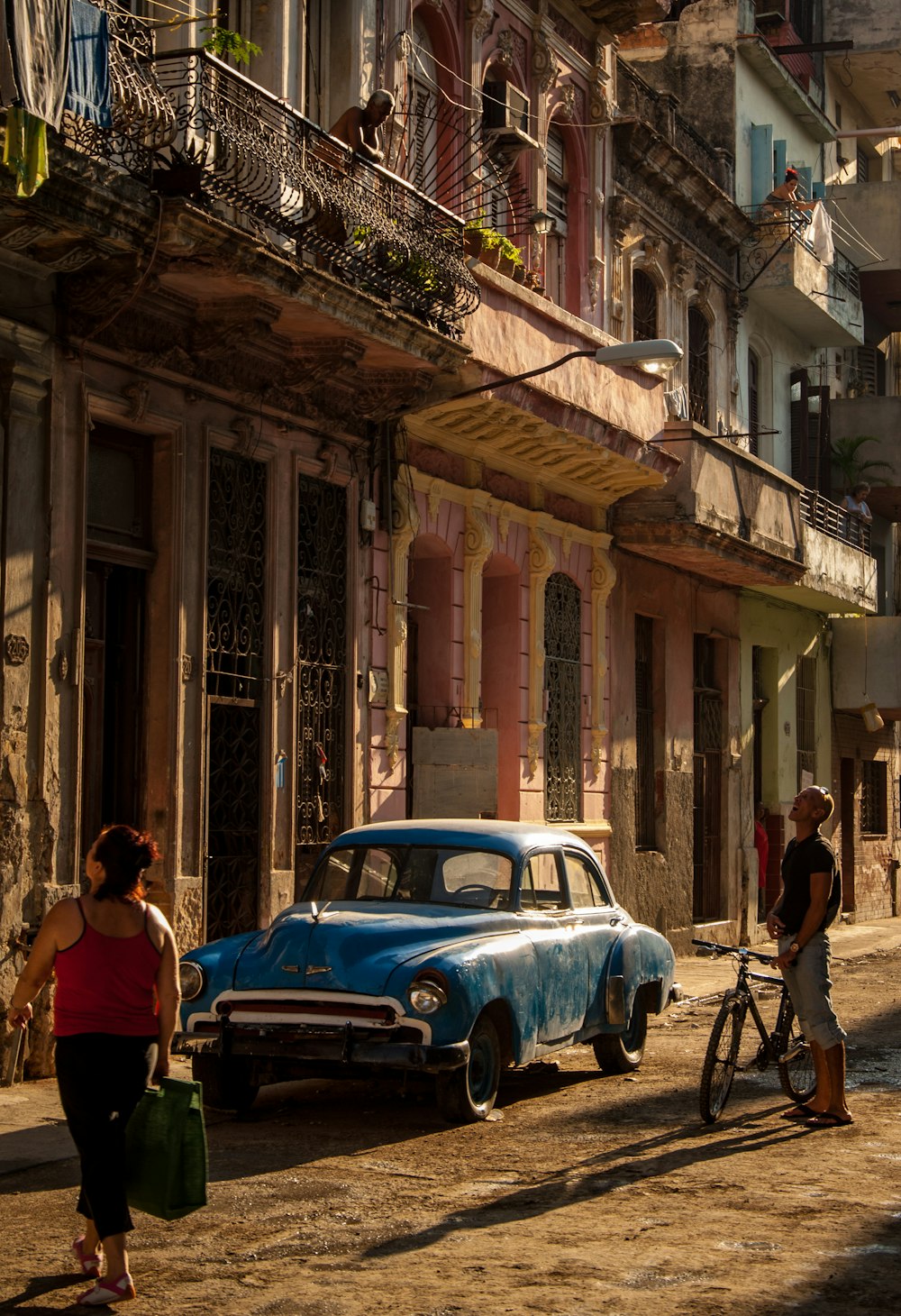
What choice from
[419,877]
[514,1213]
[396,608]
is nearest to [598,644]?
[396,608]

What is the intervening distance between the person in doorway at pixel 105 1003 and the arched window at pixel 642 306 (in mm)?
17053

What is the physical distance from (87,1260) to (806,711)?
24196 mm

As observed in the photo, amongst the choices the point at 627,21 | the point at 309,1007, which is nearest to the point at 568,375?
the point at 627,21

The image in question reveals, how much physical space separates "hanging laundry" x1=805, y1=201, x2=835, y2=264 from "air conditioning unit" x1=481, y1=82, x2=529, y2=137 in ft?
29.1

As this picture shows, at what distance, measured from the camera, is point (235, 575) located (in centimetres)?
1450

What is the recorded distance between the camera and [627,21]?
21250 mm

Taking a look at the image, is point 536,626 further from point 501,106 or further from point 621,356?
point 501,106

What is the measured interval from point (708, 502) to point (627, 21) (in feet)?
17.5

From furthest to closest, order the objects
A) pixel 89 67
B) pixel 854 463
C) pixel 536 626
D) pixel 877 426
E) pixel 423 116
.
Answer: pixel 877 426 → pixel 854 463 → pixel 536 626 → pixel 423 116 → pixel 89 67

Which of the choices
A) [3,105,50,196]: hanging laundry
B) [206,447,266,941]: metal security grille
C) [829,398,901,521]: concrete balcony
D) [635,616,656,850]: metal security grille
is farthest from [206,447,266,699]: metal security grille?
[829,398,901,521]: concrete balcony

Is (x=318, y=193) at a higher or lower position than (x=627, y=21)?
lower

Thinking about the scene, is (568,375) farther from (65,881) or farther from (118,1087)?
(118,1087)

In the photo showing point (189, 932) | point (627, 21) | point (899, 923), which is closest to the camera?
point (189, 932)

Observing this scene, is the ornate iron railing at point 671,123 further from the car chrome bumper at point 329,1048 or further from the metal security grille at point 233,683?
the car chrome bumper at point 329,1048
